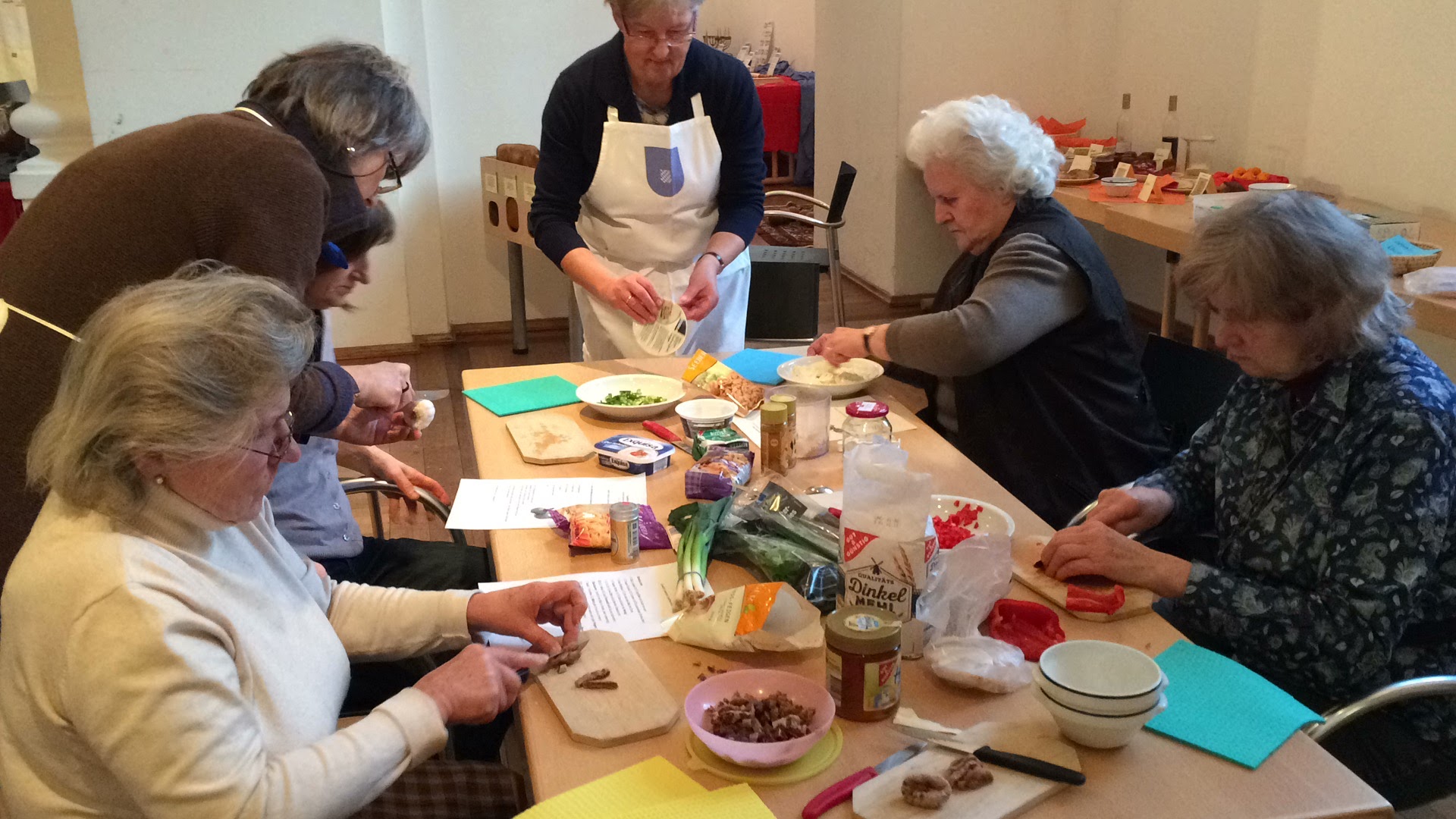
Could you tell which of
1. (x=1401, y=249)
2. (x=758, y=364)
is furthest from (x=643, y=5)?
(x=1401, y=249)

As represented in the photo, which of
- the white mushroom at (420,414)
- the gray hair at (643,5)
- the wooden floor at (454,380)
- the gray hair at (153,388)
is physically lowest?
the wooden floor at (454,380)

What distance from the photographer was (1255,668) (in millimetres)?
1563

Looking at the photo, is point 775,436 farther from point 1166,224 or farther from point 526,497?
point 1166,224

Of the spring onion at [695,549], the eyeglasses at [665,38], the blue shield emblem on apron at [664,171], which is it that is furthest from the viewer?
the blue shield emblem on apron at [664,171]

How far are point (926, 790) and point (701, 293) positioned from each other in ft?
5.98

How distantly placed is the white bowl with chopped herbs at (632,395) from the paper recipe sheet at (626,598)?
664 mm

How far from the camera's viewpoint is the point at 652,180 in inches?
116

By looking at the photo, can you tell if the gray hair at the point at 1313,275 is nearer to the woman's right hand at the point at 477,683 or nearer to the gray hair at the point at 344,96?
the woman's right hand at the point at 477,683

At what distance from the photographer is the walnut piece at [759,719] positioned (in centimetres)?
120

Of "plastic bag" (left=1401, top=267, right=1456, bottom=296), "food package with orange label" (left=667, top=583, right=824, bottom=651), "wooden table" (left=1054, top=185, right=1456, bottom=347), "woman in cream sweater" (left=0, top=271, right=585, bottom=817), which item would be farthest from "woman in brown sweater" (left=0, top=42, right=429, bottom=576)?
"plastic bag" (left=1401, top=267, right=1456, bottom=296)

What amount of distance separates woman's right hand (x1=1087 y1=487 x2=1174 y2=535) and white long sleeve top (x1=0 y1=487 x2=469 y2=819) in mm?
1132

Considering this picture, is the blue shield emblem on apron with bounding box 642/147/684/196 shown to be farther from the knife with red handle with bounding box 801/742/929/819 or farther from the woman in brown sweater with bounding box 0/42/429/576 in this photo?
the knife with red handle with bounding box 801/742/929/819

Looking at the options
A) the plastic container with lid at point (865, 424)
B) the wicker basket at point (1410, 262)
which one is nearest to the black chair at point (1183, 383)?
the plastic container with lid at point (865, 424)

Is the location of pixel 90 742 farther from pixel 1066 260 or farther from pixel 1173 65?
pixel 1173 65
